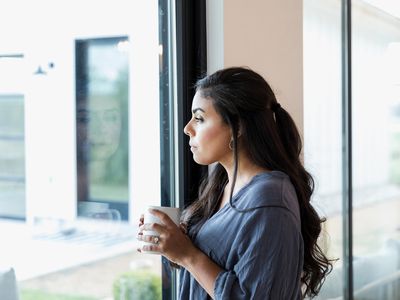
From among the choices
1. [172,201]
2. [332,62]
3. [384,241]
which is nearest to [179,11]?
[172,201]

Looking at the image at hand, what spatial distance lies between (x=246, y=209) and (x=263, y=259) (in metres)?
0.12

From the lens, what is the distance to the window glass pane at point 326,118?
2.91m

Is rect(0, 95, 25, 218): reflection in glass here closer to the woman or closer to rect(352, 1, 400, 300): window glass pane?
the woman

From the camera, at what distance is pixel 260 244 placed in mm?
1444

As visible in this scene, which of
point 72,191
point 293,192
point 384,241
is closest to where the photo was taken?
point 293,192

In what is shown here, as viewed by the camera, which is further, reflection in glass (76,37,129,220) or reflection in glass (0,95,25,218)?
reflection in glass (76,37,129,220)

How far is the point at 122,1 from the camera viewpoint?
2.05 meters

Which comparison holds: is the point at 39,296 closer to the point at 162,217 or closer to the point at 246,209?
the point at 162,217

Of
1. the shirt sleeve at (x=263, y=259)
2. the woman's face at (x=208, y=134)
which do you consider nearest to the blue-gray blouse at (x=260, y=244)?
the shirt sleeve at (x=263, y=259)

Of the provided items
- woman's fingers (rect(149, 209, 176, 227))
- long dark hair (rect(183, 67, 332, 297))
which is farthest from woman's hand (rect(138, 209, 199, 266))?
long dark hair (rect(183, 67, 332, 297))

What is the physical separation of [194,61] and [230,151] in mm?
689

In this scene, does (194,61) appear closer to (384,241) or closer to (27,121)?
(27,121)

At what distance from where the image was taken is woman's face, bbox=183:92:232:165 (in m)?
1.57

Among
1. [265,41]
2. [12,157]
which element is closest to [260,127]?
[12,157]
